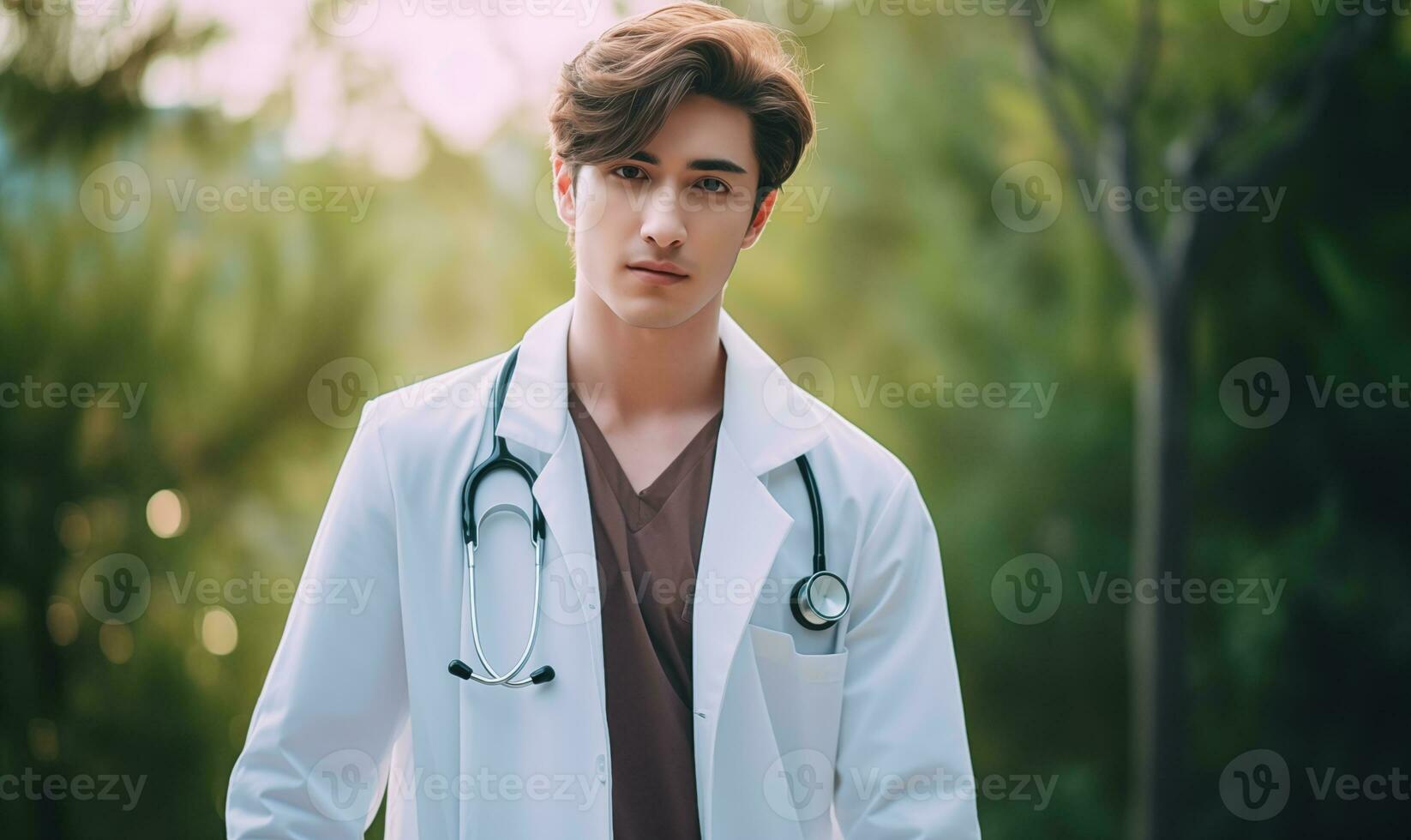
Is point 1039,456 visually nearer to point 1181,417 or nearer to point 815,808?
point 1181,417

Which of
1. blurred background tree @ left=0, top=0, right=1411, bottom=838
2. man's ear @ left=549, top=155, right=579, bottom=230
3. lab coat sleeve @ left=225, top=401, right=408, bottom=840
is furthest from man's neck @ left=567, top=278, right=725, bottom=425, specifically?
blurred background tree @ left=0, top=0, right=1411, bottom=838

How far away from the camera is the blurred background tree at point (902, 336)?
403 cm

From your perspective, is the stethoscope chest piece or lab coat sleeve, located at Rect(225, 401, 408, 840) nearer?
lab coat sleeve, located at Rect(225, 401, 408, 840)

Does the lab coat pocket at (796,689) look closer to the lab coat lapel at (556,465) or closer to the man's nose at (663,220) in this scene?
Result: the lab coat lapel at (556,465)

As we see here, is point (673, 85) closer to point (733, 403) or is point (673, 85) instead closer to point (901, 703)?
point (733, 403)

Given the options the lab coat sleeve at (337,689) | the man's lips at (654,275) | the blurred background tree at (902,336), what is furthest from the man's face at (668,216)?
the blurred background tree at (902,336)

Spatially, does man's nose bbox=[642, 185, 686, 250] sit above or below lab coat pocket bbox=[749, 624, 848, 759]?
above

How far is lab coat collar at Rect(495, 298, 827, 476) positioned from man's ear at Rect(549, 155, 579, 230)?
165 millimetres

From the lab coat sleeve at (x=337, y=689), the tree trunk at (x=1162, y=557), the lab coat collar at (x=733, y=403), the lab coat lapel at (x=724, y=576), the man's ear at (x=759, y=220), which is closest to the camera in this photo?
the lab coat sleeve at (x=337, y=689)

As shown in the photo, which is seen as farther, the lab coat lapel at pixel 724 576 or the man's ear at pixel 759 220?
the man's ear at pixel 759 220

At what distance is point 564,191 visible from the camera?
6.41 feet

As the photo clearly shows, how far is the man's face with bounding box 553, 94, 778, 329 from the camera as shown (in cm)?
177

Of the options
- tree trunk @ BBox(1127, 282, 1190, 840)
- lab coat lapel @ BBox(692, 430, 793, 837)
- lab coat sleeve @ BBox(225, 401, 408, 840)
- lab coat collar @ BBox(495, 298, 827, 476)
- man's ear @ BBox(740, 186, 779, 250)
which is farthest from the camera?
tree trunk @ BBox(1127, 282, 1190, 840)

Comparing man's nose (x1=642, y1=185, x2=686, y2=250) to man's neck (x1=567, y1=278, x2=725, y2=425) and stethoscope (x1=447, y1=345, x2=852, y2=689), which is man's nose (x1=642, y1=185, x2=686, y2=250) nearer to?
man's neck (x1=567, y1=278, x2=725, y2=425)
